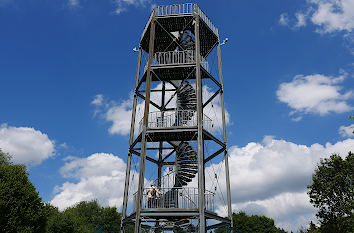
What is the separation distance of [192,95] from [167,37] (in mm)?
4792

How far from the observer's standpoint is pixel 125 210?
1530cm

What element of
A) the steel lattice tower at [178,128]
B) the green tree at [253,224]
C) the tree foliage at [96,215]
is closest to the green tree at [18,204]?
the steel lattice tower at [178,128]

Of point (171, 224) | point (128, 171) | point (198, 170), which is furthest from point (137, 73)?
point (171, 224)

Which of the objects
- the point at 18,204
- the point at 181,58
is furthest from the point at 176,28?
the point at 18,204

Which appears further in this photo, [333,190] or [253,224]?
[253,224]

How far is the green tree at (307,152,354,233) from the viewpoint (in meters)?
25.5

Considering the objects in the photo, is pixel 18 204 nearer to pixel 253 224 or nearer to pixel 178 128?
pixel 178 128

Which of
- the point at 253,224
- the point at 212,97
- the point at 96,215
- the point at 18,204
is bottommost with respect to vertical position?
the point at 18,204

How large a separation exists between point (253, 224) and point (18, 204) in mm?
43611

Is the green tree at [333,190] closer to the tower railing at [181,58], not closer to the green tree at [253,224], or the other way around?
the tower railing at [181,58]

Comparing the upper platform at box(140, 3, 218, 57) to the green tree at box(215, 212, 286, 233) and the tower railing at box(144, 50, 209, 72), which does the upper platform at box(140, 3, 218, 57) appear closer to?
the tower railing at box(144, 50, 209, 72)

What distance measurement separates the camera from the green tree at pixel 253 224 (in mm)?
52438

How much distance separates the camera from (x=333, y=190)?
2669 cm

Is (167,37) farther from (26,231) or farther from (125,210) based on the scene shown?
(26,231)
